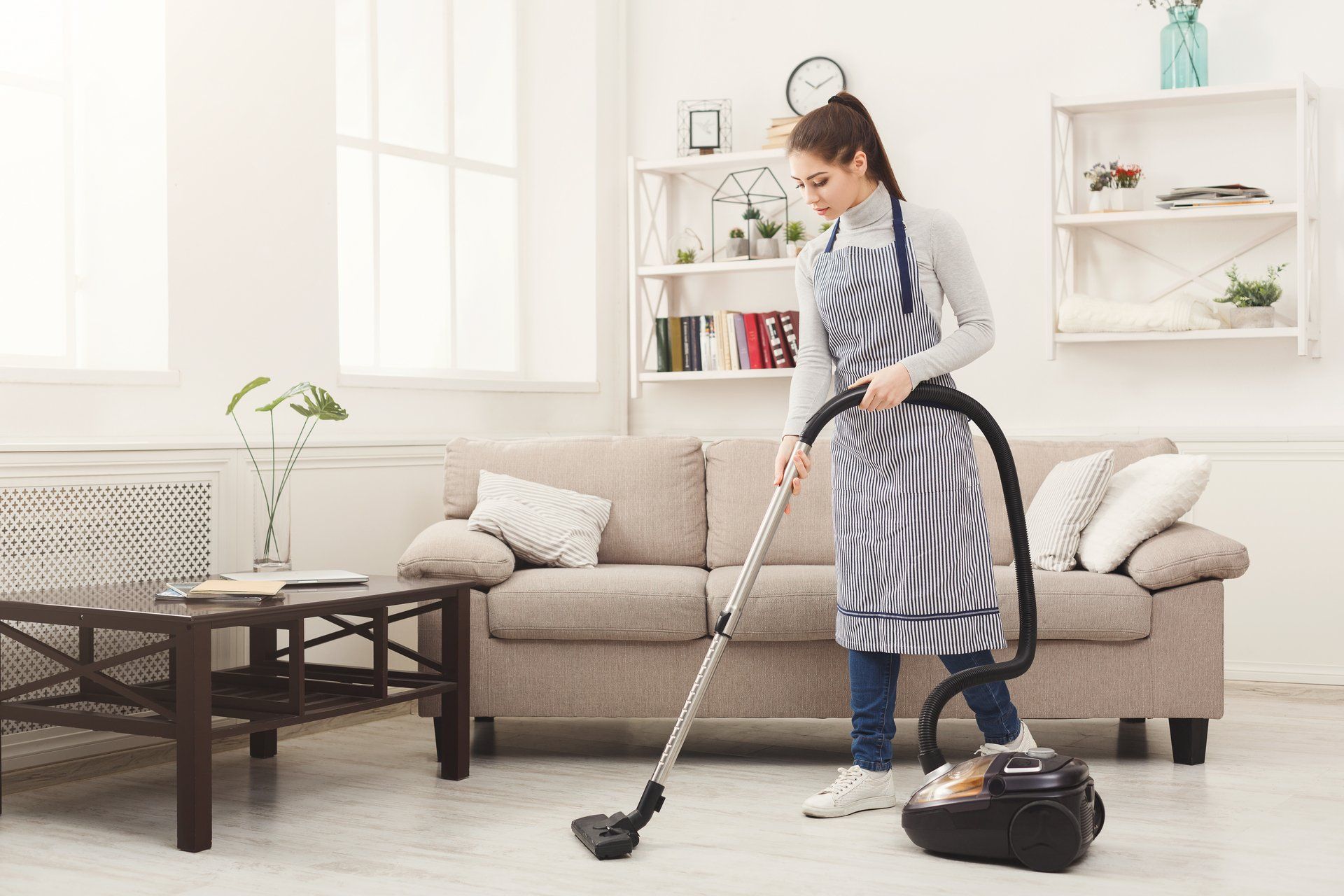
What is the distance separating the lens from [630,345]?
497 cm

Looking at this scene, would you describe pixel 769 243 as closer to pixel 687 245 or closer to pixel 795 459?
pixel 687 245

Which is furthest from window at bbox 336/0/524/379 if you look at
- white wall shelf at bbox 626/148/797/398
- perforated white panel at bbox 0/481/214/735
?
perforated white panel at bbox 0/481/214/735

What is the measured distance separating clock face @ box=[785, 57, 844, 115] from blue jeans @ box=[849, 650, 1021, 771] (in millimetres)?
2708

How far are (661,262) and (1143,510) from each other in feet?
7.87

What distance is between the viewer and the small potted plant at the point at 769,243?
4.81 meters

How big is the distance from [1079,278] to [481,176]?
6.92 feet

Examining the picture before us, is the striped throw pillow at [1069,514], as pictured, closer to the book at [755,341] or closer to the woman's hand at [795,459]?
the woman's hand at [795,459]

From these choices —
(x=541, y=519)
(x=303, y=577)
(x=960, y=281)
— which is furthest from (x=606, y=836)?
(x=960, y=281)

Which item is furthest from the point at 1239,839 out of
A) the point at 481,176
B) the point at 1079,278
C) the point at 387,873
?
the point at 481,176

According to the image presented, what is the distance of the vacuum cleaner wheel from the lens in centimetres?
229

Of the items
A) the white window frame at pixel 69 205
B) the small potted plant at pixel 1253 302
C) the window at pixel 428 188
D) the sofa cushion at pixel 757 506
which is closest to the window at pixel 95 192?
the white window frame at pixel 69 205

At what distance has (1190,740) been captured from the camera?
123 inches

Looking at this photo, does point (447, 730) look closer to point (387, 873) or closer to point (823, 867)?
point (387, 873)

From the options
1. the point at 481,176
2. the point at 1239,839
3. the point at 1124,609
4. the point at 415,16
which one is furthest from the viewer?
the point at 481,176
